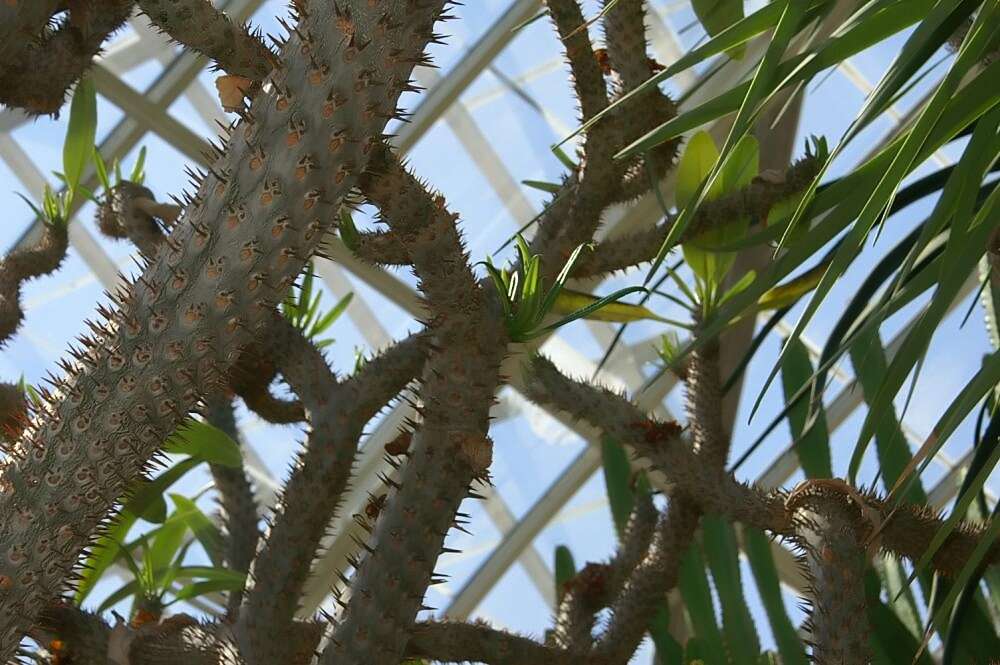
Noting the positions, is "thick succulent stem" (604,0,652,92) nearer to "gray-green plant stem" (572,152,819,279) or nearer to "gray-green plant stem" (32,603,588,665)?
"gray-green plant stem" (572,152,819,279)

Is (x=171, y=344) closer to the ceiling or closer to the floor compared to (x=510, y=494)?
closer to the floor

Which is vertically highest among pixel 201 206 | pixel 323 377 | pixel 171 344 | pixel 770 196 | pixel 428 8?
pixel 770 196

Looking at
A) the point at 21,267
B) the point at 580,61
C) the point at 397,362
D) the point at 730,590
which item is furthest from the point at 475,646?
the point at 21,267

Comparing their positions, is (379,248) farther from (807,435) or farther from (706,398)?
(807,435)

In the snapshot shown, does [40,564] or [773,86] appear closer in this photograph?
[40,564]

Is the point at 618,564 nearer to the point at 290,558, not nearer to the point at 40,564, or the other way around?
the point at 290,558

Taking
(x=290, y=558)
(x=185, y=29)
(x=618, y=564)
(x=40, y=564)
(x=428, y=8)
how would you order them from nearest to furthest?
(x=40, y=564) → (x=428, y=8) → (x=185, y=29) → (x=290, y=558) → (x=618, y=564)

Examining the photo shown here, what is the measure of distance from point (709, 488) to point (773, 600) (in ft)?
1.99

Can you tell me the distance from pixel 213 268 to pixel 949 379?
7.40m

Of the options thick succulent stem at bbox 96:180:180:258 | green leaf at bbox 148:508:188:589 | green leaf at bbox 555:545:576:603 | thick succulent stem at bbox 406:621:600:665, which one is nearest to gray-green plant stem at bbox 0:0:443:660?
thick succulent stem at bbox 406:621:600:665

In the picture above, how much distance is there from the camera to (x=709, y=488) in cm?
170

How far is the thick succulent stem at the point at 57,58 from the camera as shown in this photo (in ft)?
4.75

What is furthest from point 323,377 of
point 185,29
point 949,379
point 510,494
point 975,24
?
point 949,379

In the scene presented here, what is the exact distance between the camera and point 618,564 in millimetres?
2113
